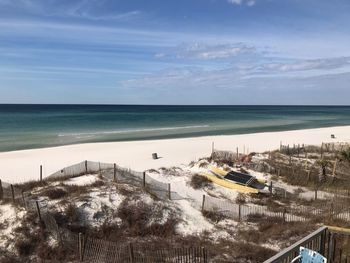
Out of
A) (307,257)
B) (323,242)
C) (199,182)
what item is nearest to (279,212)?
(199,182)

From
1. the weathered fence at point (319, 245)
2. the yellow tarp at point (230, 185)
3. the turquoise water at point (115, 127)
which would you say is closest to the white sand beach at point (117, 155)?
the yellow tarp at point (230, 185)

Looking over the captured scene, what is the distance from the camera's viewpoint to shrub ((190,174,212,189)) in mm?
23614

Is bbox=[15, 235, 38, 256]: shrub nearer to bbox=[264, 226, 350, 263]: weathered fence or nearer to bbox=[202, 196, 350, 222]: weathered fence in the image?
bbox=[202, 196, 350, 222]: weathered fence

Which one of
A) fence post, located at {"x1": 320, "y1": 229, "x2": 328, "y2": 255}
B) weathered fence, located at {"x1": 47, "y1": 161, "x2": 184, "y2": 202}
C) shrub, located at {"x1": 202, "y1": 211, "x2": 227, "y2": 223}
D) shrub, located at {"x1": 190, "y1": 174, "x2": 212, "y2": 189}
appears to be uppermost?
fence post, located at {"x1": 320, "y1": 229, "x2": 328, "y2": 255}

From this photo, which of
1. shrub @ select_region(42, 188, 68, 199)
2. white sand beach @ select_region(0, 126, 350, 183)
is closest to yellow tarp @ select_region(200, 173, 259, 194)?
white sand beach @ select_region(0, 126, 350, 183)

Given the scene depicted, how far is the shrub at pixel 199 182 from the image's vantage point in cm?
2361

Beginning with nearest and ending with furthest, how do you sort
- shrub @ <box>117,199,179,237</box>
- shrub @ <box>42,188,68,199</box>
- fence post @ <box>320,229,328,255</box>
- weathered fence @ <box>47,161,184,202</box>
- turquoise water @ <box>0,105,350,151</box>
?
fence post @ <box>320,229,328,255</box>
shrub @ <box>117,199,179,237</box>
shrub @ <box>42,188,68,199</box>
weathered fence @ <box>47,161,184,202</box>
turquoise water @ <box>0,105,350,151</box>

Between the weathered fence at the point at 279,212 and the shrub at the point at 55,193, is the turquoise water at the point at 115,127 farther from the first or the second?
the weathered fence at the point at 279,212

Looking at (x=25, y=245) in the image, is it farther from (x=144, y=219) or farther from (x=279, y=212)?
(x=279, y=212)

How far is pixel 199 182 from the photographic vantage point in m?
23.9

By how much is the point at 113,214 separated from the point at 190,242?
387cm

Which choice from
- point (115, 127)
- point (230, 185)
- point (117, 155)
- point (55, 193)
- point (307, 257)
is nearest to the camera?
point (307, 257)

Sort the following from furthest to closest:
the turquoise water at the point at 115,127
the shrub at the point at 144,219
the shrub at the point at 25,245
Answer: the turquoise water at the point at 115,127, the shrub at the point at 144,219, the shrub at the point at 25,245

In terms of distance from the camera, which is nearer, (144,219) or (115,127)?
(144,219)
